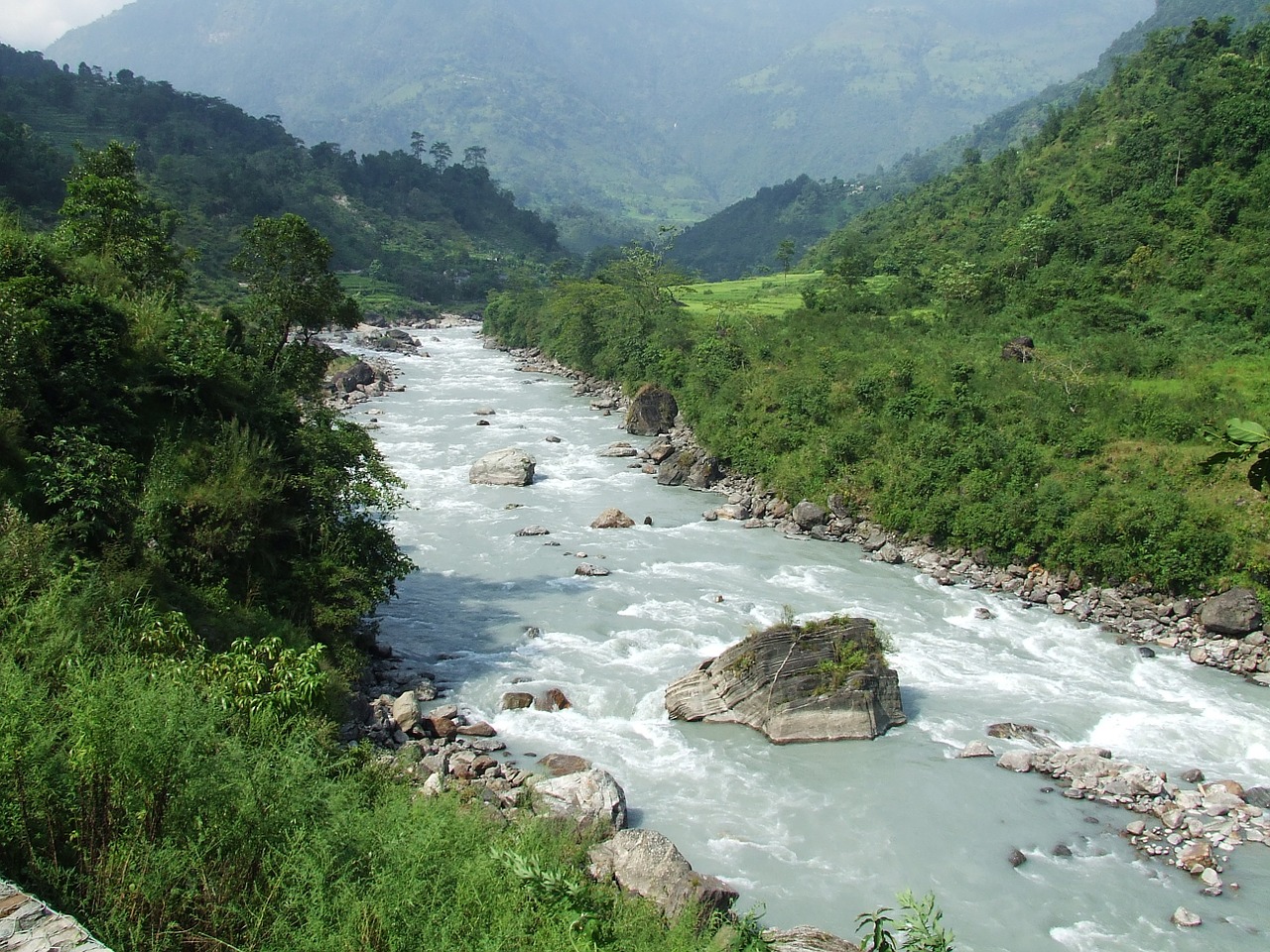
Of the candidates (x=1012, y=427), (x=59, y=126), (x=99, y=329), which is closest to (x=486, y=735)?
(x=99, y=329)

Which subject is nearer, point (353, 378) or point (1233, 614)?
point (1233, 614)

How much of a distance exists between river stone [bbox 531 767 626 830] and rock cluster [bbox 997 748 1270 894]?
5.50 metres

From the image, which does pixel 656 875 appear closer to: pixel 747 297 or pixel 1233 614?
pixel 1233 614

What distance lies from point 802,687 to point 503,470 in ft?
50.3

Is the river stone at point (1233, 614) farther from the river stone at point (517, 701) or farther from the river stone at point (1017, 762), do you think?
the river stone at point (517, 701)

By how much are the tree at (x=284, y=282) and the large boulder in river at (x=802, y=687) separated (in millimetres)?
9167

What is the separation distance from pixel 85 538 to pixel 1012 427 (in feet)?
64.4

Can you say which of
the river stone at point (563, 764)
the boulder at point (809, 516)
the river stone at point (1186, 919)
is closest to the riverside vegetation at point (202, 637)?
the river stone at point (563, 764)

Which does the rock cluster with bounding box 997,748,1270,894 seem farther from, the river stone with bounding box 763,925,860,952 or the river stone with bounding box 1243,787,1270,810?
Result: the river stone with bounding box 763,925,860,952

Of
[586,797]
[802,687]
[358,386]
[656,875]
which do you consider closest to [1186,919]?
[802,687]

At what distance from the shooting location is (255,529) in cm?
1312

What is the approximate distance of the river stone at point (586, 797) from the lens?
1025 centimetres

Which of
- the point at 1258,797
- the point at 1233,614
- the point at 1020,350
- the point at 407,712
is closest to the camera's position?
the point at 1258,797

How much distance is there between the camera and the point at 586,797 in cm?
1057
